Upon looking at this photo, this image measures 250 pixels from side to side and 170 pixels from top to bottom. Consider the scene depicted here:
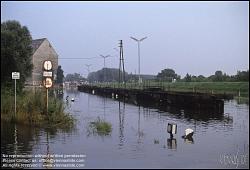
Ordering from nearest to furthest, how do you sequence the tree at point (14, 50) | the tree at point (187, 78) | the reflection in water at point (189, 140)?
the reflection in water at point (189, 140)
the tree at point (14, 50)
the tree at point (187, 78)

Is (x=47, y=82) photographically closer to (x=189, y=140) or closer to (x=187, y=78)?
(x=189, y=140)

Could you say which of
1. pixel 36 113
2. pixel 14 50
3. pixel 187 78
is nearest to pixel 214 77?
pixel 187 78

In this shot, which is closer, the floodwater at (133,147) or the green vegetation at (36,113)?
the floodwater at (133,147)

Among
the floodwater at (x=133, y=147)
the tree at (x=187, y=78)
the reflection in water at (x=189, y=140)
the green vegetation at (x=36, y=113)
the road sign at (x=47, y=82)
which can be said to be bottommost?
the reflection in water at (x=189, y=140)

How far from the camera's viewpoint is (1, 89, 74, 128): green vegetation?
720 inches

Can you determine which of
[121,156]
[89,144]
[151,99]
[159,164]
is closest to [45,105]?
[89,144]

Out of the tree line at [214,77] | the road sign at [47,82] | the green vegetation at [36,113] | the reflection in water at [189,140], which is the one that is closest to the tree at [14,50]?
the green vegetation at [36,113]

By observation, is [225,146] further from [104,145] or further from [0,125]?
[0,125]

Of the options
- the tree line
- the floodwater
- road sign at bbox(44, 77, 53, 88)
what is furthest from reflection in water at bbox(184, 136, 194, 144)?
the tree line

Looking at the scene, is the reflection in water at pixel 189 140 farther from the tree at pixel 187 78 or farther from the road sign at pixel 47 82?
the tree at pixel 187 78

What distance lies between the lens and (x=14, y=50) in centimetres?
2414

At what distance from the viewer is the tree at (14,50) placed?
921 inches

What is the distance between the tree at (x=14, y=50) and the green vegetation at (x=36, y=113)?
392cm

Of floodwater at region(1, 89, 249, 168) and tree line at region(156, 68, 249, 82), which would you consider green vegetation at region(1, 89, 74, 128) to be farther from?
tree line at region(156, 68, 249, 82)
